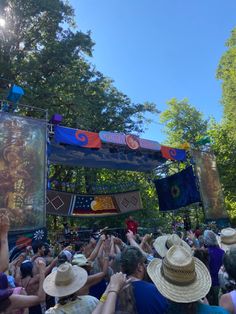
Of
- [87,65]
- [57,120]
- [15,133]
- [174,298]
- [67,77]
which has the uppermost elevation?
[87,65]

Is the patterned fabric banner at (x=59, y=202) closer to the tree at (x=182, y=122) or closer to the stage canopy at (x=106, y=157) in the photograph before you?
the stage canopy at (x=106, y=157)

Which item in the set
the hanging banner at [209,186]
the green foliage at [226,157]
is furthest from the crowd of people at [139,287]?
the green foliage at [226,157]

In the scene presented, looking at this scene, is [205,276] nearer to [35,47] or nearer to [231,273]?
[231,273]

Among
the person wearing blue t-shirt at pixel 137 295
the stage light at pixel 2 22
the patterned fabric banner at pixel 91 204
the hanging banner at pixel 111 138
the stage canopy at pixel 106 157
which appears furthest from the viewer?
the stage light at pixel 2 22

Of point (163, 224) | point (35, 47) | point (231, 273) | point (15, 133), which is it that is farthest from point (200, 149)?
point (231, 273)

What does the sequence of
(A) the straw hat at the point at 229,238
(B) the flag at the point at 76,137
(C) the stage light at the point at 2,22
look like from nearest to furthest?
1. (A) the straw hat at the point at 229,238
2. (B) the flag at the point at 76,137
3. (C) the stage light at the point at 2,22

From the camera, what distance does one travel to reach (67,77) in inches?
Result: 677

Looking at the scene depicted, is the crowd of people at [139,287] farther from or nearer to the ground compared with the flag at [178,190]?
nearer to the ground

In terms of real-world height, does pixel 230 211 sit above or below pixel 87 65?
below

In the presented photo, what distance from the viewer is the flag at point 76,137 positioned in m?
10.6

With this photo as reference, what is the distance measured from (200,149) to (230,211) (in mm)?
12169

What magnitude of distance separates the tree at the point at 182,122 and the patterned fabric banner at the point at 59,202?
17.6 metres

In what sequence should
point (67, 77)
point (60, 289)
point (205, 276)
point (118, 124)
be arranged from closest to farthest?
point (205, 276) < point (60, 289) < point (67, 77) < point (118, 124)

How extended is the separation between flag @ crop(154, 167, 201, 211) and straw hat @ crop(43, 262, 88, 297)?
12.3 meters
